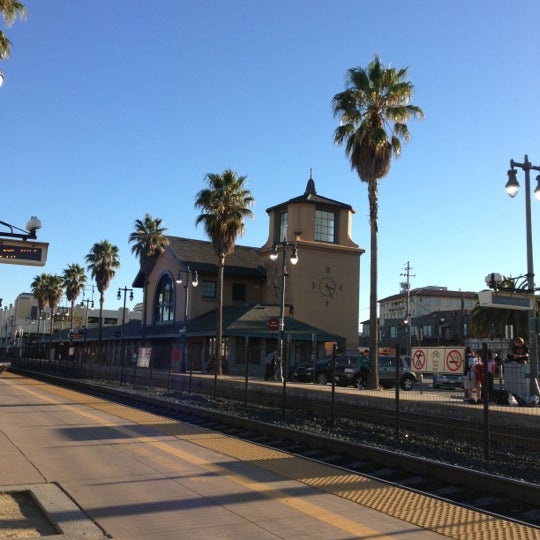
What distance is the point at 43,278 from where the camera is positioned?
269 ft

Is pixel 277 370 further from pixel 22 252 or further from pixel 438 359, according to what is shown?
pixel 22 252

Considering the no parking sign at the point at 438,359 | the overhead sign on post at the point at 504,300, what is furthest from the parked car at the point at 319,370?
the overhead sign on post at the point at 504,300

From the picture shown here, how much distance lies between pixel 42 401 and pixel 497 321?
3884 centimetres

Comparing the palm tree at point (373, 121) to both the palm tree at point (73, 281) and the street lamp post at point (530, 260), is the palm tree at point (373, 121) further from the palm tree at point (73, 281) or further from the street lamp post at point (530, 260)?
the palm tree at point (73, 281)

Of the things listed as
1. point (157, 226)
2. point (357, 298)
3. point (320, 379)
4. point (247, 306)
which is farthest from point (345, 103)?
point (157, 226)

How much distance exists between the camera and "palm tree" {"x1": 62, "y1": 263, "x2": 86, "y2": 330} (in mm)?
75062

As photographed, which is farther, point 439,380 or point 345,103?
point 439,380

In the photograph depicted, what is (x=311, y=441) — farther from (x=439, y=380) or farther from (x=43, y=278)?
(x=43, y=278)

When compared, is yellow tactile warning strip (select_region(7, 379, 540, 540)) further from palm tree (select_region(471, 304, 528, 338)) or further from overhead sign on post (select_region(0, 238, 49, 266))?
palm tree (select_region(471, 304, 528, 338))

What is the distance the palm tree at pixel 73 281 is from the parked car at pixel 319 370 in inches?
1978

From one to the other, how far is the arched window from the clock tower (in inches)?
296

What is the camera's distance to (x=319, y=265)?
44.6 m

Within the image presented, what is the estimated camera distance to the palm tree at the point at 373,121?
26.1 metres

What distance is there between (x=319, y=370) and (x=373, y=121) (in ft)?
38.7
